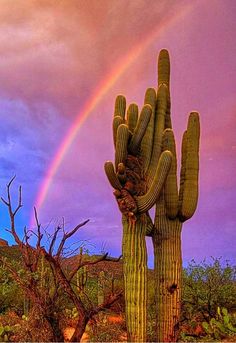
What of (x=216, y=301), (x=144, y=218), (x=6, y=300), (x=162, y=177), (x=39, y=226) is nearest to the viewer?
(x=39, y=226)

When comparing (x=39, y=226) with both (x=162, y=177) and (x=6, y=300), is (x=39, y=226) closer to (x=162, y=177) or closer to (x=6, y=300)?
(x=162, y=177)

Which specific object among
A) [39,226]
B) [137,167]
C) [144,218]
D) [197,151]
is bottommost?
[39,226]

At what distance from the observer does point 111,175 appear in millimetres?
9617

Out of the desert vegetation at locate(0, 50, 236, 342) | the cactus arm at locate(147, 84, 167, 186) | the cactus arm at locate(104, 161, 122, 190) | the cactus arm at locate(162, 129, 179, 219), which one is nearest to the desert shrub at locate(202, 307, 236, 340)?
the desert vegetation at locate(0, 50, 236, 342)

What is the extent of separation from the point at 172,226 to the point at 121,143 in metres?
2.44

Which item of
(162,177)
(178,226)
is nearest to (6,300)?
(178,226)

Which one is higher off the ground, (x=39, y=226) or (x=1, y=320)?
(x=39, y=226)

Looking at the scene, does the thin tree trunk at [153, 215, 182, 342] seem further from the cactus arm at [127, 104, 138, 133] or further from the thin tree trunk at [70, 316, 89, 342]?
the thin tree trunk at [70, 316, 89, 342]

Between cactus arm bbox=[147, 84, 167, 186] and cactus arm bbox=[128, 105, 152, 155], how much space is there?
21.0 inches

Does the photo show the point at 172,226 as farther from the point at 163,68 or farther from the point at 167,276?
the point at 163,68

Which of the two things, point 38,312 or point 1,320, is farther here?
point 1,320

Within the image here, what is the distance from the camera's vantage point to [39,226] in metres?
7.75

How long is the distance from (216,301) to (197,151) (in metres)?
6.48

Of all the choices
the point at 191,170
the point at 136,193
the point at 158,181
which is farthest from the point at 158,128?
the point at 158,181
